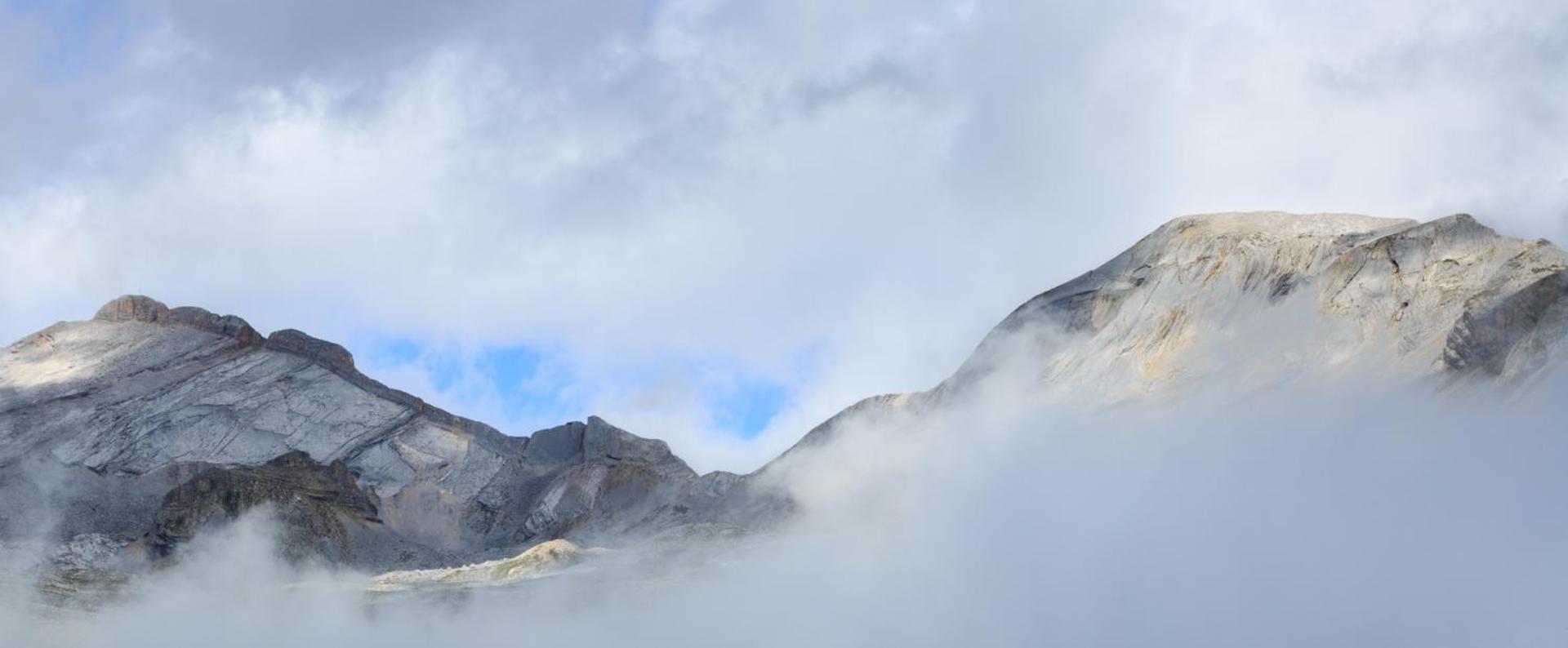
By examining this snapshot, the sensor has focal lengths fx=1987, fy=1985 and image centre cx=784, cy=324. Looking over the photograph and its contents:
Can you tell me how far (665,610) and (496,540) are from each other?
28.0 meters

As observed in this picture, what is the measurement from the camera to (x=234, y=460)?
96250 mm

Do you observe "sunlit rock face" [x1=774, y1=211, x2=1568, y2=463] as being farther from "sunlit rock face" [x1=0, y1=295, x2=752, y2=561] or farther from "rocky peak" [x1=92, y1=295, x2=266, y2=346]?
"rocky peak" [x1=92, y1=295, x2=266, y2=346]

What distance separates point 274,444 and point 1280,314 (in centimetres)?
5002

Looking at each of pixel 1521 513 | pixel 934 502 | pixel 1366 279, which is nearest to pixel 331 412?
pixel 934 502

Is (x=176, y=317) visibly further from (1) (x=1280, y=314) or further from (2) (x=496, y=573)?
(1) (x=1280, y=314)

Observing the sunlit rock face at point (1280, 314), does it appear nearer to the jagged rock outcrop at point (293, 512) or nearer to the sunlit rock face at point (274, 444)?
the sunlit rock face at point (274, 444)

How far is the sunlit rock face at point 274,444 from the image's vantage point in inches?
3575

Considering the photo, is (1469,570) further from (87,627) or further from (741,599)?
(87,627)

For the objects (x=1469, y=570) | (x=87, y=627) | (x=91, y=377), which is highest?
(x=91, y=377)

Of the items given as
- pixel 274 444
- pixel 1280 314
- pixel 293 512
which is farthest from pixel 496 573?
pixel 1280 314

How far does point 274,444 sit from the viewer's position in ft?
324

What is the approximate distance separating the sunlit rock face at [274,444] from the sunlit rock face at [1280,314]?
38.3 ft

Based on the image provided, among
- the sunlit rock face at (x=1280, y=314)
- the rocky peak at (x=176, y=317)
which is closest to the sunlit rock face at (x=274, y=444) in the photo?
the rocky peak at (x=176, y=317)

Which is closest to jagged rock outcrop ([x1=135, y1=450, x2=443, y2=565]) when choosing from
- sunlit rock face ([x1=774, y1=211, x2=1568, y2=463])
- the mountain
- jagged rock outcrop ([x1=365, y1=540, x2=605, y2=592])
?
the mountain
